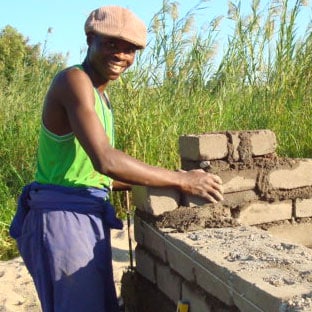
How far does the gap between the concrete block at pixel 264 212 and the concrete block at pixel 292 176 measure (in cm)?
10

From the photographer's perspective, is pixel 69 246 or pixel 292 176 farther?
pixel 292 176

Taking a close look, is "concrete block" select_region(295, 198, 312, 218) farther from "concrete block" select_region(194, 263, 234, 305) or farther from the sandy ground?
the sandy ground

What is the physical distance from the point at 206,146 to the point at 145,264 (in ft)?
2.37

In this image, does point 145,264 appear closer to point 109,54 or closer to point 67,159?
point 67,159

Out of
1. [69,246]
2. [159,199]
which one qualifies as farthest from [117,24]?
[69,246]

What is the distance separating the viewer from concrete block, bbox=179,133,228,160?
9.71ft

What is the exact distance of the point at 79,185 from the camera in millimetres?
2627

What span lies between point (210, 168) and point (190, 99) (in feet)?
9.47

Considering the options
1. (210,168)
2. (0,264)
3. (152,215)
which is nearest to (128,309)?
(152,215)

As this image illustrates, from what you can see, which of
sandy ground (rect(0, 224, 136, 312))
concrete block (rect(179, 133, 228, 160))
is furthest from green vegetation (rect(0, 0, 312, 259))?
concrete block (rect(179, 133, 228, 160))

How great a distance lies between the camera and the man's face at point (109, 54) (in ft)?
8.36

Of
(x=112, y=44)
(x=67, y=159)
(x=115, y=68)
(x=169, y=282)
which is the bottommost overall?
(x=169, y=282)

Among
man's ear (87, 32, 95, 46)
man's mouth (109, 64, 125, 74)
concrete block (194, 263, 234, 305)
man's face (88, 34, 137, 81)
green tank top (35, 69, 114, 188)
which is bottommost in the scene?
concrete block (194, 263, 234, 305)

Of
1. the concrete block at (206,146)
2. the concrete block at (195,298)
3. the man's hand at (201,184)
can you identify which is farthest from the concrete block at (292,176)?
the concrete block at (195,298)
